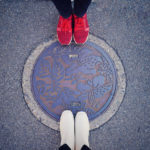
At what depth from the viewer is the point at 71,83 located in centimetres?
179

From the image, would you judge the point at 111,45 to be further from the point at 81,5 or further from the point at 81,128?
the point at 81,128

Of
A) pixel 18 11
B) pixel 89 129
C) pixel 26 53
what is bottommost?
pixel 89 129

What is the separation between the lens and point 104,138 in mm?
1810

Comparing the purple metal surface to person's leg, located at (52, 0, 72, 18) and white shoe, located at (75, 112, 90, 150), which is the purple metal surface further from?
person's leg, located at (52, 0, 72, 18)

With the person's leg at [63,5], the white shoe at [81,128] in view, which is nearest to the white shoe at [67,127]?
the white shoe at [81,128]

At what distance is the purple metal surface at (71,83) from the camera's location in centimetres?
179

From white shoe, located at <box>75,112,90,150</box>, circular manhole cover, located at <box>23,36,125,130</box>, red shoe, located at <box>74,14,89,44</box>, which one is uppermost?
red shoe, located at <box>74,14,89,44</box>

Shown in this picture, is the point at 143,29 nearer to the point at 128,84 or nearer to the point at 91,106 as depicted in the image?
the point at 128,84

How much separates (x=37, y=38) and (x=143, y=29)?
1.35m

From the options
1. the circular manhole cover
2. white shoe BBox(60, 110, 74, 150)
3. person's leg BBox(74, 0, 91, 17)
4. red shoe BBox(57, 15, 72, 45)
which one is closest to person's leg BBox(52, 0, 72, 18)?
person's leg BBox(74, 0, 91, 17)

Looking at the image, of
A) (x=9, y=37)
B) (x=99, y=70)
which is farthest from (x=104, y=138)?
(x=9, y=37)

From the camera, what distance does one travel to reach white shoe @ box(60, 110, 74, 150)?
65.6 inches

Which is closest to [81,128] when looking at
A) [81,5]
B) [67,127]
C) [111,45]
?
[67,127]

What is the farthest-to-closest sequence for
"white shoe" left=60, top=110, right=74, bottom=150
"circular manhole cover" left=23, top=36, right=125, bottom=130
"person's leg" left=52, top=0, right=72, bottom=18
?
"circular manhole cover" left=23, top=36, right=125, bottom=130 → "white shoe" left=60, top=110, right=74, bottom=150 → "person's leg" left=52, top=0, right=72, bottom=18
